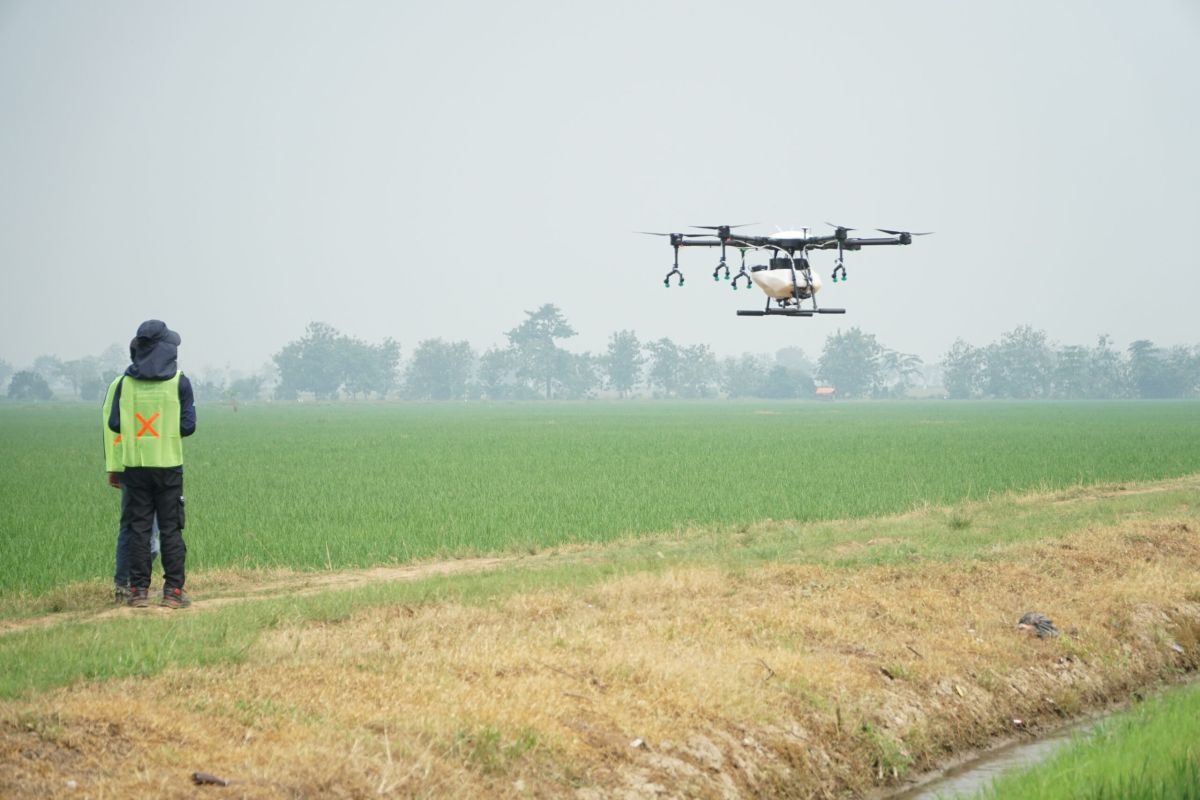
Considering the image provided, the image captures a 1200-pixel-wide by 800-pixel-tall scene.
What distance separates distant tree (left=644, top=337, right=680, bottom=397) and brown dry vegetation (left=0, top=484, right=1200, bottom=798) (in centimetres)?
16901

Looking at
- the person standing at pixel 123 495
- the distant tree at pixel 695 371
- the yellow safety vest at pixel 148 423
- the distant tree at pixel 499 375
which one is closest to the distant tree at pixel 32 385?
the distant tree at pixel 499 375

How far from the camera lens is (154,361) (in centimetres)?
1062

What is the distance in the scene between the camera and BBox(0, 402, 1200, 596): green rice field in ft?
53.9

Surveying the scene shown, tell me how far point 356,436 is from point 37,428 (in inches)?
785

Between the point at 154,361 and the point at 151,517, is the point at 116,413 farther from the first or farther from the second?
the point at 151,517

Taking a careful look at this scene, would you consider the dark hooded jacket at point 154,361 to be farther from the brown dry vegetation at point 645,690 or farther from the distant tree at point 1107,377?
the distant tree at point 1107,377

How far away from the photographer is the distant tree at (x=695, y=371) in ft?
618

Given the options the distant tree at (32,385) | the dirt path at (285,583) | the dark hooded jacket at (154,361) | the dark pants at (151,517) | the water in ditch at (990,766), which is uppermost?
the distant tree at (32,385)

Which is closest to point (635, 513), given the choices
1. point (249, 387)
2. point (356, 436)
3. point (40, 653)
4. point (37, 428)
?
point (40, 653)

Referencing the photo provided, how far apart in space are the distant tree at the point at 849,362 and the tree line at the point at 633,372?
0.48ft

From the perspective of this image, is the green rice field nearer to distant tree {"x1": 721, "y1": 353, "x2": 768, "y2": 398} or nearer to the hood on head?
the hood on head

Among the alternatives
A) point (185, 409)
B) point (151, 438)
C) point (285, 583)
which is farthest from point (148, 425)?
point (285, 583)

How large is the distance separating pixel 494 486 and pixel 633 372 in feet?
512

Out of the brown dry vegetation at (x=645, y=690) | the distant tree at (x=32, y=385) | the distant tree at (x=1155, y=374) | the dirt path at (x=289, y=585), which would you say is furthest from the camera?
the distant tree at (x=1155, y=374)
